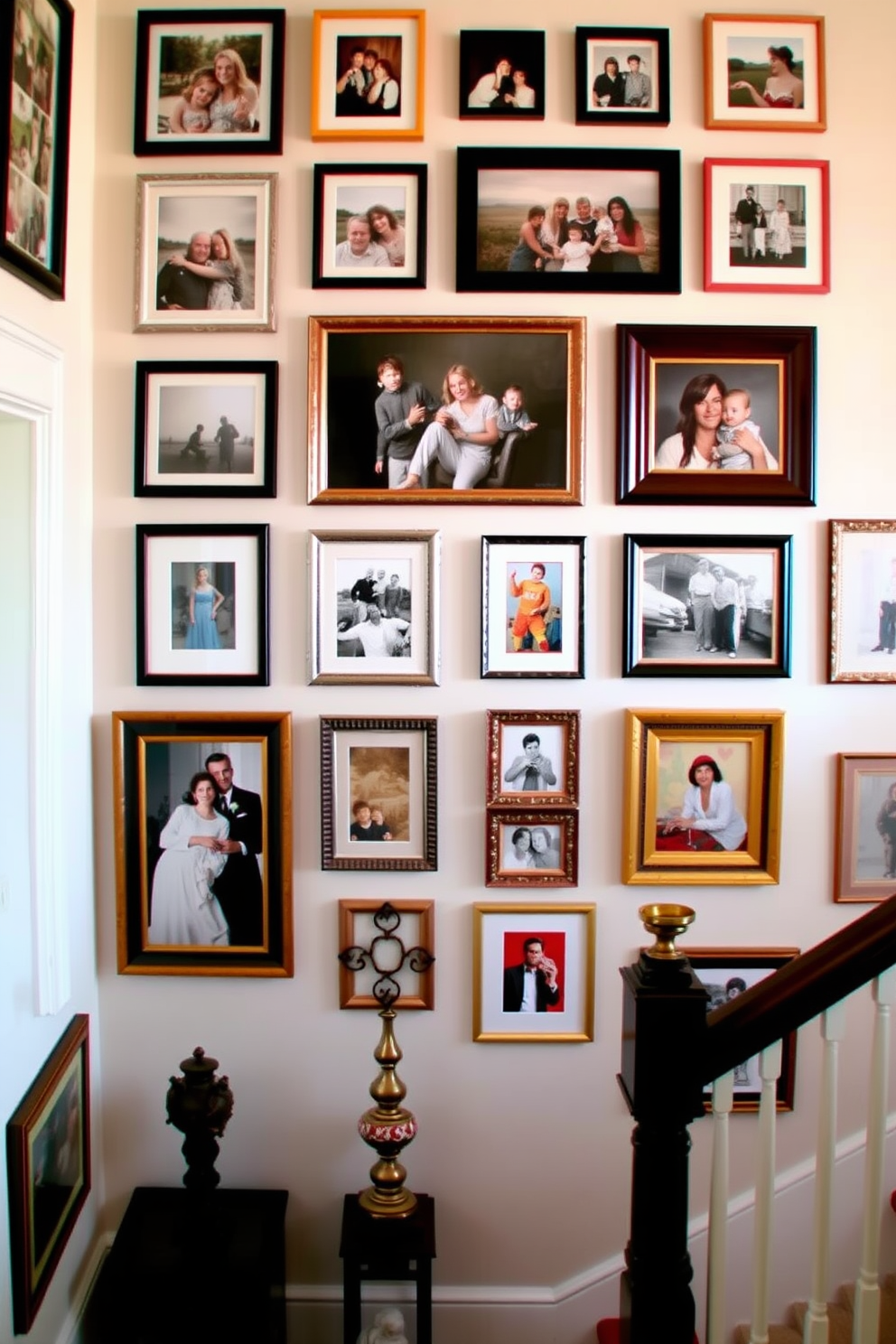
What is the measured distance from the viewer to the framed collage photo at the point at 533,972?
2.57 meters

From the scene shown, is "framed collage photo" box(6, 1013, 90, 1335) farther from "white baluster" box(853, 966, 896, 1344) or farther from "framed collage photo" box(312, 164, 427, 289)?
"framed collage photo" box(312, 164, 427, 289)

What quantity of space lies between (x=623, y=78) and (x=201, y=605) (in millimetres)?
1635

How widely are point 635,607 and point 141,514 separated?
48.7 inches

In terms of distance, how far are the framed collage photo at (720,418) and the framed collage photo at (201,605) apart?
0.94 m

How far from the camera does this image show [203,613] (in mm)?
2523

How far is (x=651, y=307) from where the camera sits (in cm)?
251

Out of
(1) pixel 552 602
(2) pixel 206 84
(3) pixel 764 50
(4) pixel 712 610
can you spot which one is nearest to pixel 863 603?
(4) pixel 712 610

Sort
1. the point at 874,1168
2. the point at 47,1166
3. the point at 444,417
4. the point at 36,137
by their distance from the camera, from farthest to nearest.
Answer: the point at 444,417
the point at 47,1166
the point at 36,137
the point at 874,1168

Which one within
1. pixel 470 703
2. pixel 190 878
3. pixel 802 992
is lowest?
pixel 190 878

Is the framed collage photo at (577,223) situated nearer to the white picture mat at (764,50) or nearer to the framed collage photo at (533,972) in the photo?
the white picture mat at (764,50)

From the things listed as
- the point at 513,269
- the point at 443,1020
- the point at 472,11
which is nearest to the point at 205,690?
the point at 443,1020

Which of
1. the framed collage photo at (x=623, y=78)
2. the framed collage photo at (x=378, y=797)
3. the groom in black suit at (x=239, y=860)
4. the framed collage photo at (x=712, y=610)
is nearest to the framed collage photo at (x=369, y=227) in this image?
the framed collage photo at (x=623, y=78)

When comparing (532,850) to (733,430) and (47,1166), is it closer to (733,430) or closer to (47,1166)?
(733,430)

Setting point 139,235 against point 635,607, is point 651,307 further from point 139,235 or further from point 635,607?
point 139,235
